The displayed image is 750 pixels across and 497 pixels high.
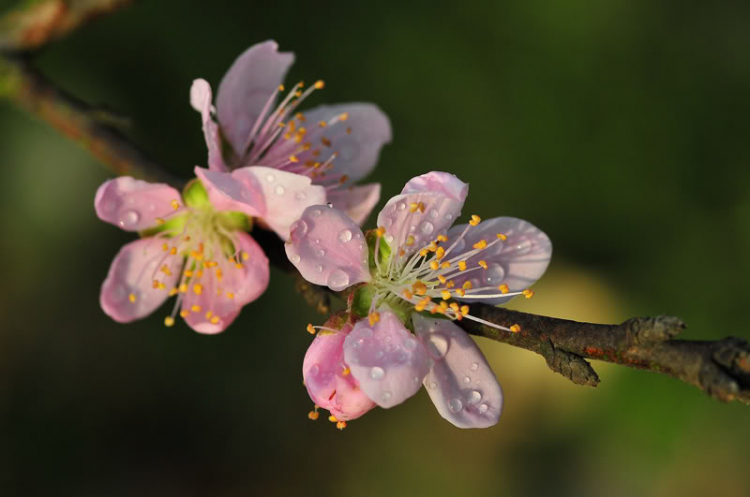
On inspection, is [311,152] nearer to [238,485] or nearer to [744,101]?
[238,485]

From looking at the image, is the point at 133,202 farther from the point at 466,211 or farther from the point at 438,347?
the point at 466,211

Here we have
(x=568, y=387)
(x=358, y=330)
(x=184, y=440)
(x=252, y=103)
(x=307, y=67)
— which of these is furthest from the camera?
(x=568, y=387)

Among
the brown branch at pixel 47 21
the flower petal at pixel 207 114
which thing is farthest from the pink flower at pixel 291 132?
the brown branch at pixel 47 21

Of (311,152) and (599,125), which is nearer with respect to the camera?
(311,152)

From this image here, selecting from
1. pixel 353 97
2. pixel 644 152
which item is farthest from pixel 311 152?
pixel 644 152

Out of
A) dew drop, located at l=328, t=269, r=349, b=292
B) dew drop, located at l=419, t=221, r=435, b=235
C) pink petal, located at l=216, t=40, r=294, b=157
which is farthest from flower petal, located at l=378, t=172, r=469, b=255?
pink petal, located at l=216, t=40, r=294, b=157

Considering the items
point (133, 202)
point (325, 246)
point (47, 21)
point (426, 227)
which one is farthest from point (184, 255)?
point (47, 21)
